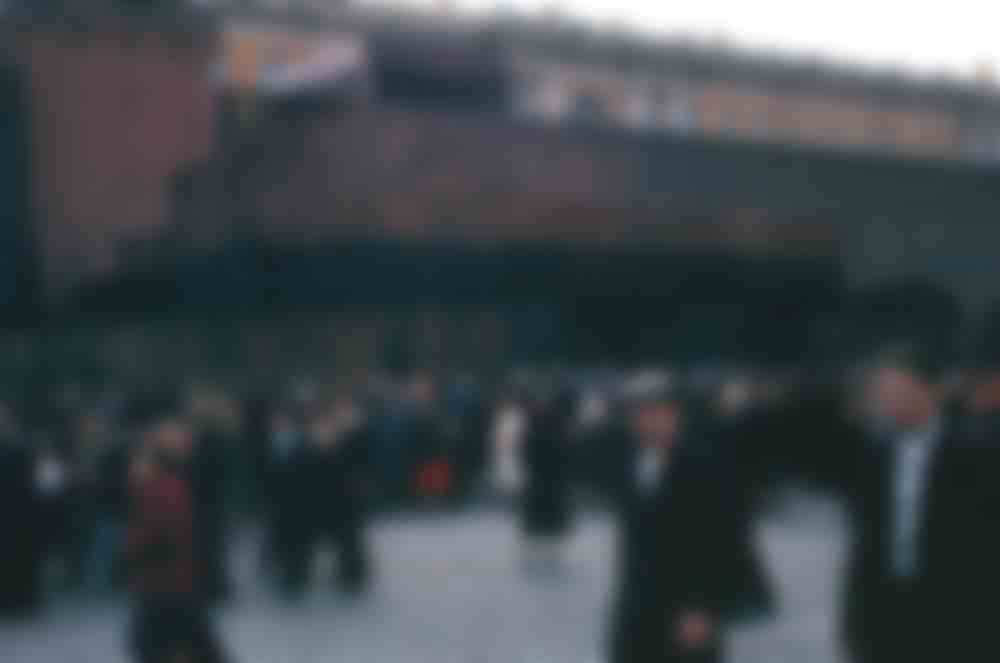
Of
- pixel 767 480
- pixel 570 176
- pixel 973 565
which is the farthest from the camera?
pixel 570 176

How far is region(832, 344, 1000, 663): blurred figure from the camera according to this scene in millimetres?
3861

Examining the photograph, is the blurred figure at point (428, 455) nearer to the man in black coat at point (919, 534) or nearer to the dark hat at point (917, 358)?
the man in black coat at point (919, 534)

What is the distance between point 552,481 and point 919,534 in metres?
6.87

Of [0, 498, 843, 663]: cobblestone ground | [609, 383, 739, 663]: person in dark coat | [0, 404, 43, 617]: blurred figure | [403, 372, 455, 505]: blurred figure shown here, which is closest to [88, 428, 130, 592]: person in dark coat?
[0, 498, 843, 663]: cobblestone ground

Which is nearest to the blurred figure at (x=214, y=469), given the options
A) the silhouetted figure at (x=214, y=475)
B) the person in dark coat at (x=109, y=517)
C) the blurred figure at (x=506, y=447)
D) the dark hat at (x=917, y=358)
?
the silhouetted figure at (x=214, y=475)

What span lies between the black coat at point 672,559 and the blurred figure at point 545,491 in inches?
237

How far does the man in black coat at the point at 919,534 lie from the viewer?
12.7ft

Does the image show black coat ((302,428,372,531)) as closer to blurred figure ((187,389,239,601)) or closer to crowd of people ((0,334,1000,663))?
crowd of people ((0,334,1000,663))

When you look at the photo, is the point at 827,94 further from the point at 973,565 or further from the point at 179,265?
the point at 973,565

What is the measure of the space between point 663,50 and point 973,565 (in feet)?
97.8

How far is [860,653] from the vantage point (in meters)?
4.11

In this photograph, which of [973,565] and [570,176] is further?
[570,176]

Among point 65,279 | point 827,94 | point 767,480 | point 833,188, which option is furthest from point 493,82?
point 827,94

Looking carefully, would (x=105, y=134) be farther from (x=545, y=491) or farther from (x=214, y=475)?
(x=545, y=491)
